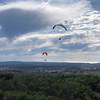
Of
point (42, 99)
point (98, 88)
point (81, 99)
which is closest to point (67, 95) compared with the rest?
point (81, 99)

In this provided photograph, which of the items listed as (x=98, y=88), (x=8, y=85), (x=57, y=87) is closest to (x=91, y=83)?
(x=98, y=88)

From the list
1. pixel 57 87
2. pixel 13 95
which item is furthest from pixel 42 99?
pixel 57 87

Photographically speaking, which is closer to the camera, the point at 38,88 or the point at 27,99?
the point at 27,99

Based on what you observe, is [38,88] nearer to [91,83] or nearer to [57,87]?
[57,87]

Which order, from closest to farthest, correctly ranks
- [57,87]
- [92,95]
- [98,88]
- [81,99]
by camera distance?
1. [81,99]
2. [92,95]
3. [57,87]
4. [98,88]

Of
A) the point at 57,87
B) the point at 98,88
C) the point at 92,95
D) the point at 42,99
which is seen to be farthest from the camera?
the point at 98,88

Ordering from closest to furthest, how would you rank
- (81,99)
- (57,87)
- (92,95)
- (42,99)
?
1. (42,99)
2. (81,99)
3. (92,95)
4. (57,87)

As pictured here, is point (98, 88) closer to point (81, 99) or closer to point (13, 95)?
point (81, 99)

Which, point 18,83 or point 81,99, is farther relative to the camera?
point 18,83

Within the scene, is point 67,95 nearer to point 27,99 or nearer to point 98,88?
point 27,99
